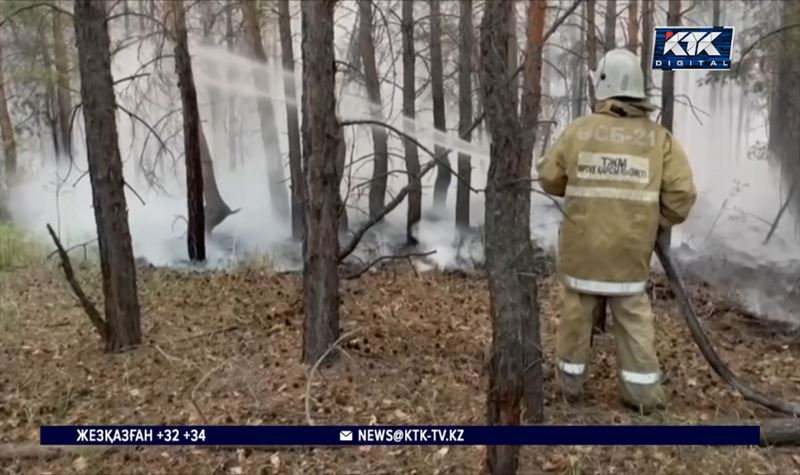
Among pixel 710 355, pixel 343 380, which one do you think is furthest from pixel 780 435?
pixel 343 380

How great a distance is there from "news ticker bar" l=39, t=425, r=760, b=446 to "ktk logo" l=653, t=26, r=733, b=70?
151 cm

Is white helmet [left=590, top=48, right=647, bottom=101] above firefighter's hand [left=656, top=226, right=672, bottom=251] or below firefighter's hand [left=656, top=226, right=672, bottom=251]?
above

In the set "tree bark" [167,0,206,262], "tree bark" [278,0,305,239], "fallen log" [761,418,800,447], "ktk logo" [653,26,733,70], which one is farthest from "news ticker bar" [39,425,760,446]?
"tree bark" [278,0,305,239]

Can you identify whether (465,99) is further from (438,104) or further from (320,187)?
(320,187)

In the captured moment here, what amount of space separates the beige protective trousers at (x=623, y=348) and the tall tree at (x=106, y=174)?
3139mm

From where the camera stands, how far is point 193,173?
9789mm

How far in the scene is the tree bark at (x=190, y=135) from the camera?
939 centimetres

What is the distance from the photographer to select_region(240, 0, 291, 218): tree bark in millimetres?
11984

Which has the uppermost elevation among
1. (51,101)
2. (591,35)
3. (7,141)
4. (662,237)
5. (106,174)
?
(591,35)

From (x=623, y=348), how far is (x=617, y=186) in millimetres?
886

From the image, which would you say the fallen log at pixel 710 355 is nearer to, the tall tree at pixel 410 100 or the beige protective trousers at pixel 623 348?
the beige protective trousers at pixel 623 348

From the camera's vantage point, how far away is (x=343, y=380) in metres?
4.25

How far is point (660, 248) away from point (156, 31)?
28.8ft

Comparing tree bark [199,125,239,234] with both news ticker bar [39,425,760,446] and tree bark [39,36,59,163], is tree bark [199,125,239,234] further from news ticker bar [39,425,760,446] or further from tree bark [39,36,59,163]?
news ticker bar [39,425,760,446]
